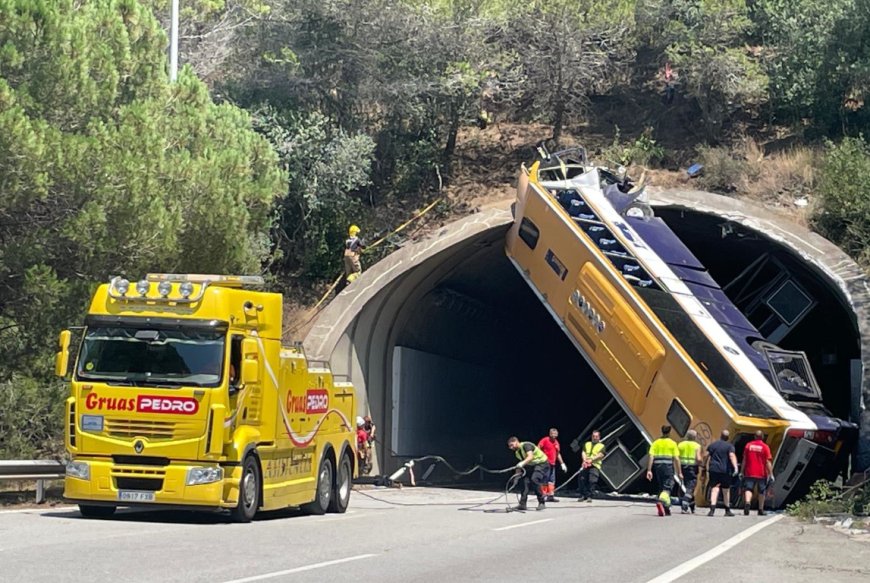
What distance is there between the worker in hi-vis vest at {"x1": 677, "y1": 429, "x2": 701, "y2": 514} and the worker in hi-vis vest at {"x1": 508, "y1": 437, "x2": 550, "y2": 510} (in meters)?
2.53

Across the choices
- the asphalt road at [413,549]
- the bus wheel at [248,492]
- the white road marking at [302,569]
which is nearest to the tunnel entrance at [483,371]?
the asphalt road at [413,549]

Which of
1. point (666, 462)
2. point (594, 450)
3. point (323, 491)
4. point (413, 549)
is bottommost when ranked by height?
point (413, 549)

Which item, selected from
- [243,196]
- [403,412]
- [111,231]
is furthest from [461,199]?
[111,231]

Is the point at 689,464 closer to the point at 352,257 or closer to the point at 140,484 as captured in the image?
the point at 140,484

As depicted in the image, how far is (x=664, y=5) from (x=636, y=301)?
624 inches

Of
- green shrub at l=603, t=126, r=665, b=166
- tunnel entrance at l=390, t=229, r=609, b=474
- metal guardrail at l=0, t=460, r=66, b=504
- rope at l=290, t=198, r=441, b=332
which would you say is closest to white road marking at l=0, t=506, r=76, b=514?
metal guardrail at l=0, t=460, r=66, b=504

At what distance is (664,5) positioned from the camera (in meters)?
36.1

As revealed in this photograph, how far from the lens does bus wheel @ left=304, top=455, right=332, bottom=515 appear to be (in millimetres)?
18098

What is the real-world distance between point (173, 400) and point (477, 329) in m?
22.1

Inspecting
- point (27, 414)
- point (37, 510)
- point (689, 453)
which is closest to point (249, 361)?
point (37, 510)

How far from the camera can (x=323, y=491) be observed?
60.4 feet

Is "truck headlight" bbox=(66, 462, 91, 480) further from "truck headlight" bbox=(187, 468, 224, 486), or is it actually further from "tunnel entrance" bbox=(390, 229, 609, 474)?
"tunnel entrance" bbox=(390, 229, 609, 474)

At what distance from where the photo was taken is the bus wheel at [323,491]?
1810cm

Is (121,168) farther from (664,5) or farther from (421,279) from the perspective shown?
(664,5)
